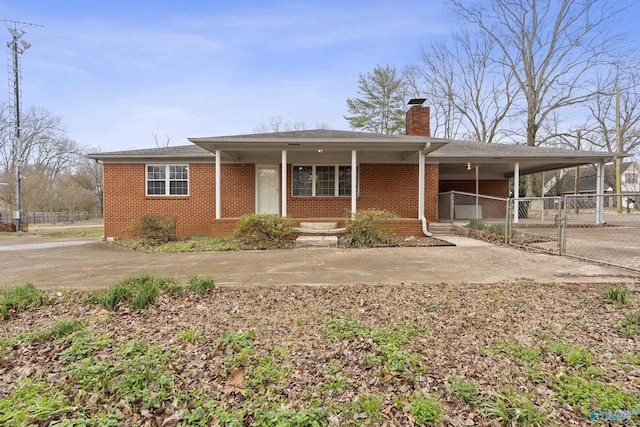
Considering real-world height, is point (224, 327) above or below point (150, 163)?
below

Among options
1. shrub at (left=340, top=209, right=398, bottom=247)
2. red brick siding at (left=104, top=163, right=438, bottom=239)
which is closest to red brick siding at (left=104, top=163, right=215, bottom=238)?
red brick siding at (left=104, top=163, right=438, bottom=239)

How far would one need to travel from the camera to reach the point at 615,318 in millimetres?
3184

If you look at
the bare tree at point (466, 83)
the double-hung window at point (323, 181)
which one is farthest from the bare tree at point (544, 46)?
the double-hung window at point (323, 181)

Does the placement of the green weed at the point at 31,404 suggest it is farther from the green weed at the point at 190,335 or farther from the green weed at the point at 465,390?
the green weed at the point at 465,390

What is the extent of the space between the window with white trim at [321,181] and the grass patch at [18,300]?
8781 mm

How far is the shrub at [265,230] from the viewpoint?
8773 millimetres

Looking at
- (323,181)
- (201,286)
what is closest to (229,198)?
(323,181)

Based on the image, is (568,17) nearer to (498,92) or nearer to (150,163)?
(498,92)

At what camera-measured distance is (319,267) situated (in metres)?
5.84

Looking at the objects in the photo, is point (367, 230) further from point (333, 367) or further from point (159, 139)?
point (159, 139)

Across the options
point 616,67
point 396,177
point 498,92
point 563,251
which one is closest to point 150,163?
point 396,177

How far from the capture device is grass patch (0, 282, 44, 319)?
3.54 metres

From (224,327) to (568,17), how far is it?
2733 cm

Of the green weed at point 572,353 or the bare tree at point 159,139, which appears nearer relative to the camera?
the green weed at point 572,353
